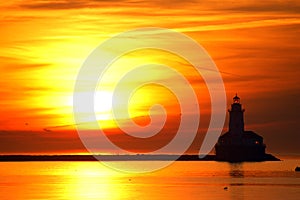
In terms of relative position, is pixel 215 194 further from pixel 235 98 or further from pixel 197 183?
pixel 235 98

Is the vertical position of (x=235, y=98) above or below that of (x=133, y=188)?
above

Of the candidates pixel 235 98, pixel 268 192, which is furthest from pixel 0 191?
pixel 235 98

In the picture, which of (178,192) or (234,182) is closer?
(178,192)

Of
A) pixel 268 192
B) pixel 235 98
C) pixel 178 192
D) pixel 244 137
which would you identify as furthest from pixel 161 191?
pixel 244 137

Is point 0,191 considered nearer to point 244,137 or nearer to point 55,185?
point 55,185

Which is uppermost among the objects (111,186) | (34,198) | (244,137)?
(244,137)

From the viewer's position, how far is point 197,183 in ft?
384

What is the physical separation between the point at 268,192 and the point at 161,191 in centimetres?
1135

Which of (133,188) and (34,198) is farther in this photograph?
(133,188)

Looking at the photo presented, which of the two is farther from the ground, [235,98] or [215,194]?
[235,98]

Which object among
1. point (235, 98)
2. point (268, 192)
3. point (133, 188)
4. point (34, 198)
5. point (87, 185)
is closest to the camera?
point (34, 198)

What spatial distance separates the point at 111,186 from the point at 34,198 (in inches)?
858

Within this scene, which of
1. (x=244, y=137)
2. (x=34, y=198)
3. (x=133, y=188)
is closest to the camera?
(x=34, y=198)

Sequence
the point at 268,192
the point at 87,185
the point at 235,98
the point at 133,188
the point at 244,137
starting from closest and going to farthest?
the point at 268,192, the point at 133,188, the point at 87,185, the point at 235,98, the point at 244,137
